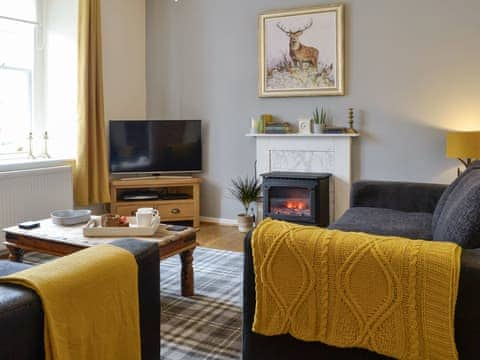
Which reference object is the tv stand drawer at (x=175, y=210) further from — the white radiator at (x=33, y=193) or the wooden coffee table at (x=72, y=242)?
the wooden coffee table at (x=72, y=242)

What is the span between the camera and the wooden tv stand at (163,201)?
15.9 ft

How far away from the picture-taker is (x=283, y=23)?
187 inches

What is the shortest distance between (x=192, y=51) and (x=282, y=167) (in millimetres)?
1648

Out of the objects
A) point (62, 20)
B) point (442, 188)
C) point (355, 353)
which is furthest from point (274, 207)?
point (355, 353)

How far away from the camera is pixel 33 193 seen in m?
4.08

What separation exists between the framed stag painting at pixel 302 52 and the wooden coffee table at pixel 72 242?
7.77ft

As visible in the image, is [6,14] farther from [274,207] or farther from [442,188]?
[442,188]

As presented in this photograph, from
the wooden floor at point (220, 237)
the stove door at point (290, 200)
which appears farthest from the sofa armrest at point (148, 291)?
the stove door at point (290, 200)

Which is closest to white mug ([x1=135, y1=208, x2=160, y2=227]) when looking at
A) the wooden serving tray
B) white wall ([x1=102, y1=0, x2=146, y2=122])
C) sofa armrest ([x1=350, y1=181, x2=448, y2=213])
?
the wooden serving tray

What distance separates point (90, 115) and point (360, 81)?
2567 millimetres

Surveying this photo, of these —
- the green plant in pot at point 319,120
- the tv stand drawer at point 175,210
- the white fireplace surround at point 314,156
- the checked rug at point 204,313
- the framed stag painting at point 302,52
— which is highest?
the framed stag painting at point 302,52

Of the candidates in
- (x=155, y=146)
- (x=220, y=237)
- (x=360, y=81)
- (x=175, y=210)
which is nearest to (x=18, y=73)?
(x=155, y=146)

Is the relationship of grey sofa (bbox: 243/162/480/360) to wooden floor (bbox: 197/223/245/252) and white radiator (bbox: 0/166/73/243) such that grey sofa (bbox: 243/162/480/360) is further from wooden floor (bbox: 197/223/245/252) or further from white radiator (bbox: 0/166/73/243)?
white radiator (bbox: 0/166/73/243)

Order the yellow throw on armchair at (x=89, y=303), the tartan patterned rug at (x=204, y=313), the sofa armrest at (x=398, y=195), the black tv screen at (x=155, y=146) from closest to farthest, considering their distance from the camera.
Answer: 1. the yellow throw on armchair at (x=89, y=303)
2. the tartan patterned rug at (x=204, y=313)
3. the sofa armrest at (x=398, y=195)
4. the black tv screen at (x=155, y=146)
